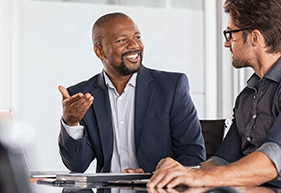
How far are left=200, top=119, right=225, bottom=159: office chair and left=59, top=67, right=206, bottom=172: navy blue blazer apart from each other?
1.07 ft

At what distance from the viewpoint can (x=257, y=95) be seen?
1.45 m

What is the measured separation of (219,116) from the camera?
4.27 m

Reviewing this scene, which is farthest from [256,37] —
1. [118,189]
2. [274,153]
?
[118,189]

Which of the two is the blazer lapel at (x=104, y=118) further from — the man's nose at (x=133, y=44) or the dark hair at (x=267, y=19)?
the dark hair at (x=267, y=19)

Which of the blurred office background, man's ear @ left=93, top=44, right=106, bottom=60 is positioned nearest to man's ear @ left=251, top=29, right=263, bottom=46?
man's ear @ left=93, top=44, right=106, bottom=60

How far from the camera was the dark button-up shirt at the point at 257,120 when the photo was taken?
4.04 ft

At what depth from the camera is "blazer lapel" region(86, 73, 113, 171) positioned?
1.92 m

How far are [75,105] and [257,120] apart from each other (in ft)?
2.58

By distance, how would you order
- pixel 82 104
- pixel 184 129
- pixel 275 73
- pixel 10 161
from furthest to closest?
pixel 184 129, pixel 82 104, pixel 275 73, pixel 10 161

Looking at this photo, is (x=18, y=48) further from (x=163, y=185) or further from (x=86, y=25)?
(x=163, y=185)

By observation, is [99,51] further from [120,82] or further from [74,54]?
[74,54]

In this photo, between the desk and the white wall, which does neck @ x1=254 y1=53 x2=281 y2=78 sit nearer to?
the desk

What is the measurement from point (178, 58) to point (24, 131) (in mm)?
1840

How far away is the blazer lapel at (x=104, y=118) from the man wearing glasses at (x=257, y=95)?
0.62m
